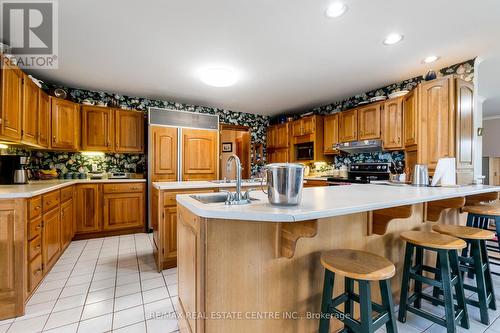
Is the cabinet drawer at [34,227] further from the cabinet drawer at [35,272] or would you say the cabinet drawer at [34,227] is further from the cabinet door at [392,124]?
the cabinet door at [392,124]

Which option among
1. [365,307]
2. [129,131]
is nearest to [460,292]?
[365,307]

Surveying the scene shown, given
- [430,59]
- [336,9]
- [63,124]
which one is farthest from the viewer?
[63,124]

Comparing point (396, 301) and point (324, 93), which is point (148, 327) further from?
point (324, 93)

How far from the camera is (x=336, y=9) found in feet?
6.17

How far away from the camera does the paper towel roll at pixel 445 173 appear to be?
7.30 feet

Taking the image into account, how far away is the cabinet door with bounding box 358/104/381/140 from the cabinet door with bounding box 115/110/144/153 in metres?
3.93

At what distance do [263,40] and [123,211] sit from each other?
3.37 meters

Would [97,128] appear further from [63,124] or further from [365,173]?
[365,173]

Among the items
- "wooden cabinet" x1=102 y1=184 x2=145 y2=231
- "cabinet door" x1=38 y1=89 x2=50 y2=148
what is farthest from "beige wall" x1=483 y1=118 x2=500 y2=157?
"cabinet door" x1=38 y1=89 x2=50 y2=148

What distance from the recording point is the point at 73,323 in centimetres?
165

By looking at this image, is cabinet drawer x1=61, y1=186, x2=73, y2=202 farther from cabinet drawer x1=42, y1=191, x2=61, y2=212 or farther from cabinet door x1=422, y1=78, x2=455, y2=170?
cabinet door x1=422, y1=78, x2=455, y2=170

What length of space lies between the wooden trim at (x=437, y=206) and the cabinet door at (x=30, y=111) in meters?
4.21

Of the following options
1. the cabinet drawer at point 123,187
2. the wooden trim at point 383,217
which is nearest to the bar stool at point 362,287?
the wooden trim at point 383,217

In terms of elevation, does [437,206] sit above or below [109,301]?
above
